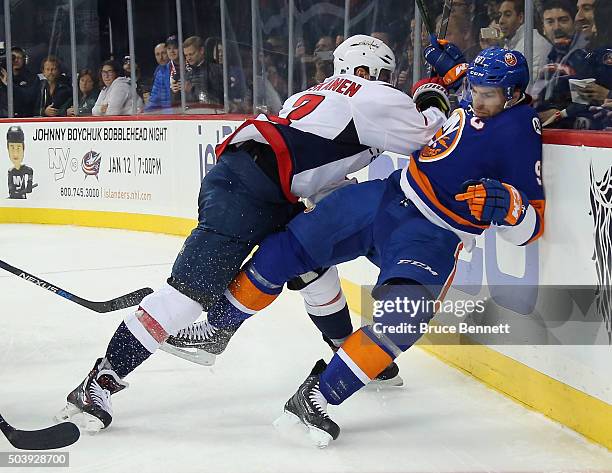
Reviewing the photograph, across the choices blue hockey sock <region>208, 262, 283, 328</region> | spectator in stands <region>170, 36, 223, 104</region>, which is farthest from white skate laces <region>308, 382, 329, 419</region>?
spectator in stands <region>170, 36, 223, 104</region>

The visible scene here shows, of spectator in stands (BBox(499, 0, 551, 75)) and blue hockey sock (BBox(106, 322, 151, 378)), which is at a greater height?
spectator in stands (BBox(499, 0, 551, 75))

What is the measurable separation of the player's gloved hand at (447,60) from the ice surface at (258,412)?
946 millimetres

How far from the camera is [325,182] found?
108 inches

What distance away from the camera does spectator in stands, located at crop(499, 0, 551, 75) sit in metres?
3.14

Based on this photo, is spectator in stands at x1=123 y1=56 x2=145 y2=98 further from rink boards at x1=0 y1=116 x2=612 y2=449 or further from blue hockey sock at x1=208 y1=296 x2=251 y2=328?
blue hockey sock at x1=208 y1=296 x2=251 y2=328

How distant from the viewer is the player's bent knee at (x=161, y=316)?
2.59m

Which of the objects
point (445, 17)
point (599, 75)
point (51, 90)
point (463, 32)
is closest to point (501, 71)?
point (599, 75)

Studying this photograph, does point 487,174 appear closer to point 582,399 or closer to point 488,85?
point 488,85

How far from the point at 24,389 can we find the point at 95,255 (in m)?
2.81

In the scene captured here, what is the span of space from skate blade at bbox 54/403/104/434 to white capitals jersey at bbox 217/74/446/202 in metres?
0.79

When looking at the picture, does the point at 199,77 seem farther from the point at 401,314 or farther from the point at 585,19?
the point at 401,314

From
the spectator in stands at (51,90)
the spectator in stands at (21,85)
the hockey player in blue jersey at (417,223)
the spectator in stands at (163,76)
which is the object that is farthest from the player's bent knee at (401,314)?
the spectator in stands at (21,85)

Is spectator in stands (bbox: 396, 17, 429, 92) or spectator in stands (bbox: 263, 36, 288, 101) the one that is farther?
spectator in stands (bbox: 263, 36, 288, 101)

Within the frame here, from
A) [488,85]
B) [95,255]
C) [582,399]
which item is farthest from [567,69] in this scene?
[95,255]
